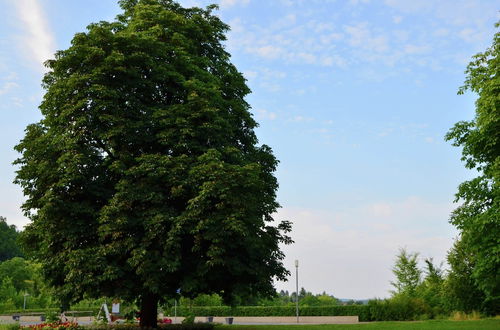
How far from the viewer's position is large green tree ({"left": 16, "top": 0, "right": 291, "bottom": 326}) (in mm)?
19953

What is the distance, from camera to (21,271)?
275ft

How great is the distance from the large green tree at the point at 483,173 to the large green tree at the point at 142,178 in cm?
990

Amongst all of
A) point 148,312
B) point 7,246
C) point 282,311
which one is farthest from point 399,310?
point 7,246

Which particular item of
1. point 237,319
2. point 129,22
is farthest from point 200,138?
point 237,319

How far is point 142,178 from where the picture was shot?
20891 mm

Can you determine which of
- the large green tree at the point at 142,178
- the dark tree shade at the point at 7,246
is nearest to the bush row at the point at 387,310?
the large green tree at the point at 142,178

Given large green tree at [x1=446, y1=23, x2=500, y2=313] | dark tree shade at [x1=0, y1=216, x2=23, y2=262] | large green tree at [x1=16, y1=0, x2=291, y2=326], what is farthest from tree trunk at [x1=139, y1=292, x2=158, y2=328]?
dark tree shade at [x1=0, y1=216, x2=23, y2=262]

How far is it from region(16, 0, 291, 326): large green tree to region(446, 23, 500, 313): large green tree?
32.5 ft

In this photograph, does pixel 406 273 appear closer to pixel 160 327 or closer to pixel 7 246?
pixel 160 327

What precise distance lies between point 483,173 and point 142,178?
18.4m

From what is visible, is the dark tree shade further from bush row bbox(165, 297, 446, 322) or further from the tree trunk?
the tree trunk

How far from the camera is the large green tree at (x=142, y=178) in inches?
786

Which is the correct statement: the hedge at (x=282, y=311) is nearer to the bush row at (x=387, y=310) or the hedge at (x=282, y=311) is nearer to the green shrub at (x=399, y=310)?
the bush row at (x=387, y=310)

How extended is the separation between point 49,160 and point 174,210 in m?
6.16
